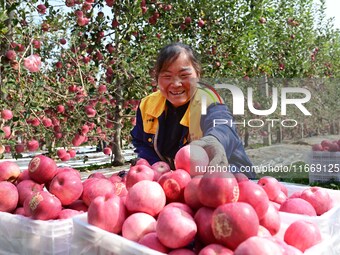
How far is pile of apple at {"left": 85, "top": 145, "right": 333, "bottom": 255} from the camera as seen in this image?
3.14 feet

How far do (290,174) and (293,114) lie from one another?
0.26 m

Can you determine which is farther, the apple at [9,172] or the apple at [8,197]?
the apple at [9,172]

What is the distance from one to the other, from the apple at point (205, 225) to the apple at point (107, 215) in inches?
9.3

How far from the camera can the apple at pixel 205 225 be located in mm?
1035

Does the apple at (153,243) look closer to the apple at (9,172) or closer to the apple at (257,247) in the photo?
the apple at (257,247)

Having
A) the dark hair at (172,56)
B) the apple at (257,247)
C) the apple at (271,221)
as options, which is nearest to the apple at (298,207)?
the apple at (271,221)

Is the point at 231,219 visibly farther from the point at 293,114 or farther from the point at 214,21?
the point at 214,21

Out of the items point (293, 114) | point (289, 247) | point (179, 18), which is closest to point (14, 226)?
point (289, 247)

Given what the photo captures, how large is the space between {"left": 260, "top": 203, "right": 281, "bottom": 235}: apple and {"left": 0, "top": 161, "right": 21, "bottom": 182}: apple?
3.52ft

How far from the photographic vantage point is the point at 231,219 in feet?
3.13

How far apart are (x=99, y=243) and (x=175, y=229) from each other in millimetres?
225

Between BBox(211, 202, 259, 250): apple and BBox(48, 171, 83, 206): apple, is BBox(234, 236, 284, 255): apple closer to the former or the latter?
BBox(211, 202, 259, 250): apple

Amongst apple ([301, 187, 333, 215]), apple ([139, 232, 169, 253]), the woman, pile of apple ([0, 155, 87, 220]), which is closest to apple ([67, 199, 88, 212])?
pile of apple ([0, 155, 87, 220])
